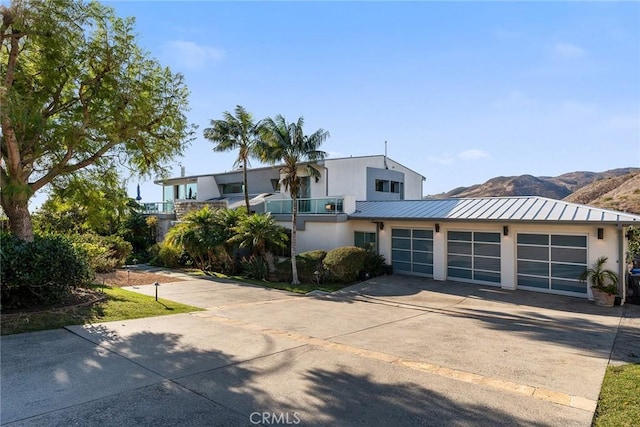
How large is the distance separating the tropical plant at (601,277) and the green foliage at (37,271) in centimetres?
1725

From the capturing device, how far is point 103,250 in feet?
67.7

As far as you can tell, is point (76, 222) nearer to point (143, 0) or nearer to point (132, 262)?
point (132, 262)

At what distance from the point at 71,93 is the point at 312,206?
13.5m

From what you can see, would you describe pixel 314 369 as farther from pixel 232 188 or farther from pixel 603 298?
pixel 232 188

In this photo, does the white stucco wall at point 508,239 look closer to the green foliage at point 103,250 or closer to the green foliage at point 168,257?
the green foliage at point 168,257

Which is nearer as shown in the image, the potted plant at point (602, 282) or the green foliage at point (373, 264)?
the potted plant at point (602, 282)

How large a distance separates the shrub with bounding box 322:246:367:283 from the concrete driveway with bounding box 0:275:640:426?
268 inches

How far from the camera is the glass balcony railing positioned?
33062 millimetres

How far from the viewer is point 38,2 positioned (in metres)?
10.7

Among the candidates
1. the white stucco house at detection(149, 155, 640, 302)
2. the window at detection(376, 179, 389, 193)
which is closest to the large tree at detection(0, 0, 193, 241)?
the white stucco house at detection(149, 155, 640, 302)

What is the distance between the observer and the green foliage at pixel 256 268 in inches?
854

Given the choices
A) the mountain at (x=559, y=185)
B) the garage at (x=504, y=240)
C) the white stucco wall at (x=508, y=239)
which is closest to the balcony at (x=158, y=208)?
the white stucco wall at (x=508, y=239)

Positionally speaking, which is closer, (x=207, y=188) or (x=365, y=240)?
(x=365, y=240)

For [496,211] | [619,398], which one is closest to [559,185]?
[496,211]
